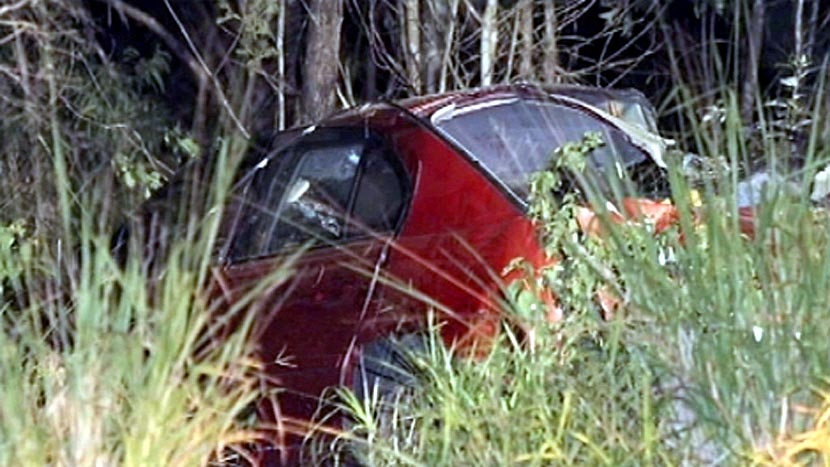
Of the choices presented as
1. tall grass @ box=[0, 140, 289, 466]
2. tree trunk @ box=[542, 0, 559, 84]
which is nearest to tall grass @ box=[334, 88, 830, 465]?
tall grass @ box=[0, 140, 289, 466]

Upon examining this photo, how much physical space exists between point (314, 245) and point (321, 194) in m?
0.34

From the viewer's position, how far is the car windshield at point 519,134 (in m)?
6.55

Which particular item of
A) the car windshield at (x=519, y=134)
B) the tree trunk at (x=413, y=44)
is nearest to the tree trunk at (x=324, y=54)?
the tree trunk at (x=413, y=44)

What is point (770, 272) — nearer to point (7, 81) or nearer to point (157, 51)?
point (7, 81)

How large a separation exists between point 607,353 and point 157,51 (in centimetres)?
824

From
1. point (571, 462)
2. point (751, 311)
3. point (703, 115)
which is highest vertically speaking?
point (703, 115)

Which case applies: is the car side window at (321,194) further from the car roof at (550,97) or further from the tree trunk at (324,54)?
the tree trunk at (324,54)

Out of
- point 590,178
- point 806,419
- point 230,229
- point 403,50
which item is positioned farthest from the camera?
point 403,50

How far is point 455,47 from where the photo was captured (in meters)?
11.1

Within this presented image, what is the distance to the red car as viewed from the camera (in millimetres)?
6109

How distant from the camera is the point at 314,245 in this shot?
665cm

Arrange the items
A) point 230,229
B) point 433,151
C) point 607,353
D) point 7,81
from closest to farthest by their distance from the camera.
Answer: point 607,353
point 433,151
point 230,229
point 7,81

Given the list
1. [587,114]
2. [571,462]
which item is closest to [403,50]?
[587,114]

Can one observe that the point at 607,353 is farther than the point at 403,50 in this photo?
No
